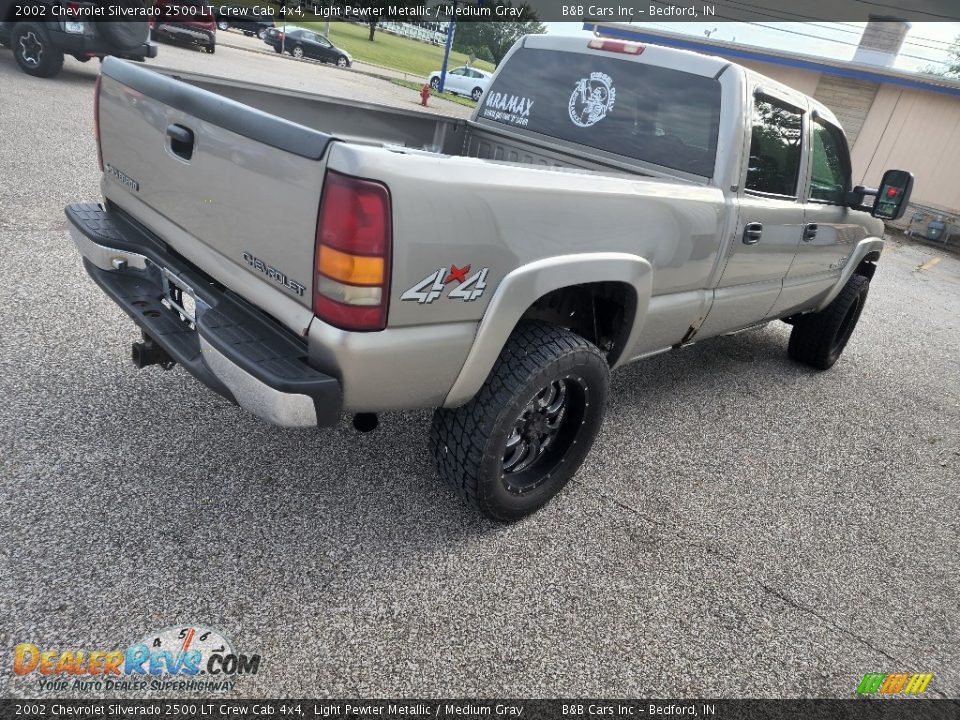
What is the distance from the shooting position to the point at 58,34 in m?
9.29

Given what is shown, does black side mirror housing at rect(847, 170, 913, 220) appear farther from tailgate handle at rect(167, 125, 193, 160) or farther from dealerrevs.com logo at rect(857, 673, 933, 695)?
tailgate handle at rect(167, 125, 193, 160)

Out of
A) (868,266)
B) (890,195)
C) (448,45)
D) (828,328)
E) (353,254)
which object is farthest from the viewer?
(448,45)

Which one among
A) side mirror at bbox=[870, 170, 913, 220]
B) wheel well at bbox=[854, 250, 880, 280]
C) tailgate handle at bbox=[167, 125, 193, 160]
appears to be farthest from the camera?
wheel well at bbox=[854, 250, 880, 280]

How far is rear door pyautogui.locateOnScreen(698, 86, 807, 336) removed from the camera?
10.4 ft

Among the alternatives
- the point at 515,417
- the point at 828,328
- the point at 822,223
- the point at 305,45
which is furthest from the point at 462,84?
the point at 515,417

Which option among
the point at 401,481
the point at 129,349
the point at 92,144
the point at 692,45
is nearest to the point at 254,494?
the point at 401,481

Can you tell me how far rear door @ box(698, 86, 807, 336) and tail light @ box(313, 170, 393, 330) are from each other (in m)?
2.01

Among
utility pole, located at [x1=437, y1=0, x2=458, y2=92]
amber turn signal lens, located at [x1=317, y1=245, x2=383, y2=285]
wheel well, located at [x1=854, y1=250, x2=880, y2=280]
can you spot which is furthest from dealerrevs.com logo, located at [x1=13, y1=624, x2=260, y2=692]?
utility pole, located at [x1=437, y1=0, x2=458, y2=92]

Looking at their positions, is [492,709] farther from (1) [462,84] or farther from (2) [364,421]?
(1) [462,84]

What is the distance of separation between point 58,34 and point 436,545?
1050cm

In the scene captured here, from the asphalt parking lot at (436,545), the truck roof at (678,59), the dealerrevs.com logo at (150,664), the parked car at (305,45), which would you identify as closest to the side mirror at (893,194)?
the truck roof at (678,59)

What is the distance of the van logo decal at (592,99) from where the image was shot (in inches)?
132

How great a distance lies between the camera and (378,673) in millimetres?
1922

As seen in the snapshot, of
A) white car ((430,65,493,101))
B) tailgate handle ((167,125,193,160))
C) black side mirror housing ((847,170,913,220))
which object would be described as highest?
black side mirror housing ((847,170,913,220))
